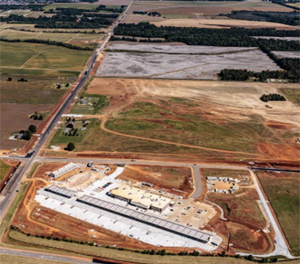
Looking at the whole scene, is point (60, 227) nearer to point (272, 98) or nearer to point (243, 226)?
point (243, 226)

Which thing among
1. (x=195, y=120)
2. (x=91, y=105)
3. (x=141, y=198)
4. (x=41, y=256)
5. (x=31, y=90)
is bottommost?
(x=195, y=120)

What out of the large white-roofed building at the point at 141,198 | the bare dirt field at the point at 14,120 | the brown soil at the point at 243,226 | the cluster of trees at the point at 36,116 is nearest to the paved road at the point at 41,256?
the large white-roofed building at the point at 141,198

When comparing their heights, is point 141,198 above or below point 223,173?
above

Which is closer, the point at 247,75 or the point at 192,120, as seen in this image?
the point at 192,120

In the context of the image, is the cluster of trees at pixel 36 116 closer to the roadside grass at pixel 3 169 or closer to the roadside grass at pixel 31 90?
the roadside grass at pixel 31 90

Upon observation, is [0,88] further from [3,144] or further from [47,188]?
[47,188]

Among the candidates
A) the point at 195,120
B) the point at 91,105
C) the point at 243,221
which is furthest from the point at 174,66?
the point at 243,221

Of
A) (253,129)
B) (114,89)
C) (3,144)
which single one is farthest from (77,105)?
(253,129)
